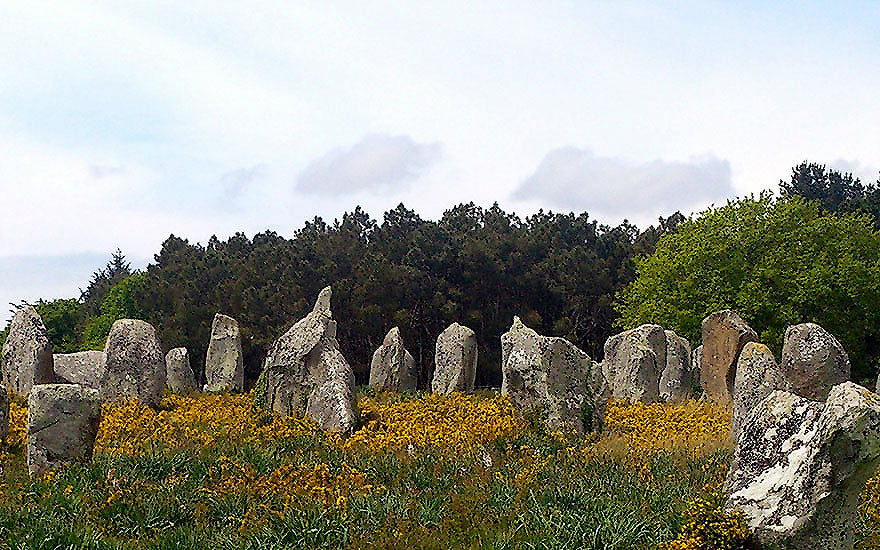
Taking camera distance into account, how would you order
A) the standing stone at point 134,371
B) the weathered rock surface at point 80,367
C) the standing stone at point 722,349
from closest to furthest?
the standing stone at point 134,371 → the standing stone at point 722,349 → the weathered rock surface at point 80,367

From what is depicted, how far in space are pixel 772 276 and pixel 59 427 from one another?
91.0ft

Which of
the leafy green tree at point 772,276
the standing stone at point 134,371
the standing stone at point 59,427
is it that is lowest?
the standing stone at point 59,427

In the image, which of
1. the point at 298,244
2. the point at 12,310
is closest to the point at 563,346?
the point at 12,310

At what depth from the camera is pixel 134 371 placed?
18734 millimetres

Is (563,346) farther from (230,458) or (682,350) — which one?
(682,350)

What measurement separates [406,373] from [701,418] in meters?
13.4

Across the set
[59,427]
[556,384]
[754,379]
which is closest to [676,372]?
[754,379]

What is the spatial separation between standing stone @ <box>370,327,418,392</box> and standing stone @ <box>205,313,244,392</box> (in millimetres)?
4306

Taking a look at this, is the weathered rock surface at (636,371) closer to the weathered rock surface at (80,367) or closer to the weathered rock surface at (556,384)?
the weathered rock surface at (556,384)

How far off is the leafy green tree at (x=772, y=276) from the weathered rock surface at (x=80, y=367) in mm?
20789

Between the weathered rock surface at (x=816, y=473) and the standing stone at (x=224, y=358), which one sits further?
the standing stone at (x=224, y=358)

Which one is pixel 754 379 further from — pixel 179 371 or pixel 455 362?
pixel 179 371

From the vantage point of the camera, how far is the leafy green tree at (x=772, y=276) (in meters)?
33.8

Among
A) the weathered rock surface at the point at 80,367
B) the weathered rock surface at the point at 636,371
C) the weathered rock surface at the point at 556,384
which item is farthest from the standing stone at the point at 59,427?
the weathered rock surface at the point at 636,371
